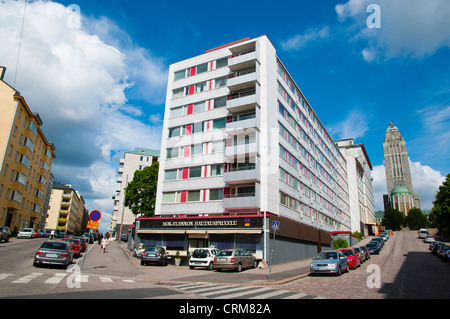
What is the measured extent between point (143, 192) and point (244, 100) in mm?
23046

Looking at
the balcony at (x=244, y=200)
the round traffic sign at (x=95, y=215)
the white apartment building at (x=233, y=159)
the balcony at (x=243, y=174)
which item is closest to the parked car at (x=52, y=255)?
the round traffic sign at (x=95, y=215)

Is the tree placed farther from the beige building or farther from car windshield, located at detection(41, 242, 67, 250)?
the beige building

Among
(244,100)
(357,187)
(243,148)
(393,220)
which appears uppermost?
(357,187)

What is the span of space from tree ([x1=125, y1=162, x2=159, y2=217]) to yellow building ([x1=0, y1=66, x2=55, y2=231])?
62.6 ft

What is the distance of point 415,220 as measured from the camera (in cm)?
13088

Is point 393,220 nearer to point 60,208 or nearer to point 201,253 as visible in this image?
point 201,253

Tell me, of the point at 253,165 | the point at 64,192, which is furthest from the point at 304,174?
the point at 64,192

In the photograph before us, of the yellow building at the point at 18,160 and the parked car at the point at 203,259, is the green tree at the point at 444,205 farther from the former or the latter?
the yellow building at the point at 18,160

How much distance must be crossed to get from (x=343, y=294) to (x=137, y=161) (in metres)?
84.7

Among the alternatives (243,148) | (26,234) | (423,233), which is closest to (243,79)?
(243,148)

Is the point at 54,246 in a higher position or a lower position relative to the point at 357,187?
lower

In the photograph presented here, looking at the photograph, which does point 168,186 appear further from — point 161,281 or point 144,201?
point 161,281

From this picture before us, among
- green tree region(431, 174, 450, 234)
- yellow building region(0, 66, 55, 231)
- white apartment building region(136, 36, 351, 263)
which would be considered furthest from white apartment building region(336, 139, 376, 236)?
yellow building region(0, 66, 55, 231)

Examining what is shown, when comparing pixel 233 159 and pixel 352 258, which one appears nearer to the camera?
pixel 352 258
